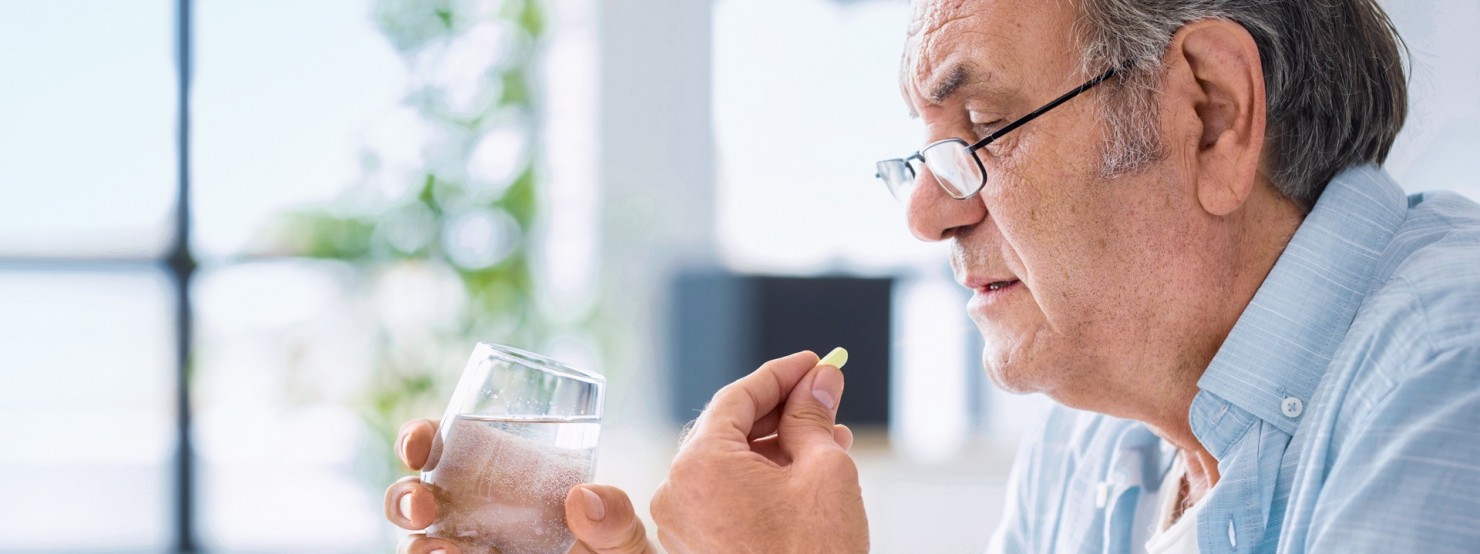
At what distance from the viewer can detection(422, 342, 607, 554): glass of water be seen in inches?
40.0

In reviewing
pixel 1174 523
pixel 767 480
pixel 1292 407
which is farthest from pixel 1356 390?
pixel 767 480

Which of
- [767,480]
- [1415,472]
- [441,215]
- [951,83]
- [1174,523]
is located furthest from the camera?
[441,215]

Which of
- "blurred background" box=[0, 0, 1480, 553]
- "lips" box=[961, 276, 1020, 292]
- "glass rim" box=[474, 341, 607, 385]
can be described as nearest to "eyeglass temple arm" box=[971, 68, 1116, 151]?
"lips" box=[961, 276, 1020, 292]

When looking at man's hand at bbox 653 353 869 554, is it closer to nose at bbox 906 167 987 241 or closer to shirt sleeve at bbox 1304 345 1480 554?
nose at bbox 906 167 987 241

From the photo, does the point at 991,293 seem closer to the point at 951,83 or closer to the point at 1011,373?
the point at 1011,373

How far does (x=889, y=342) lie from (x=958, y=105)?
9.76 ft

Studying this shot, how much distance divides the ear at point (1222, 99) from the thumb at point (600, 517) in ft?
2.39

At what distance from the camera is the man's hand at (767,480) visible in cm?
98

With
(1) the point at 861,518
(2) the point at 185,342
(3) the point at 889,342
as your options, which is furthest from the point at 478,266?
(1) the point at 861,518

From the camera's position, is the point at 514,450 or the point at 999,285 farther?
the point at 999,285

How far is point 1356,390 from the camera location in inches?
40.0

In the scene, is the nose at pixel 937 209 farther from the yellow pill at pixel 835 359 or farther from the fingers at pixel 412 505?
the fingers at pixel 412 505

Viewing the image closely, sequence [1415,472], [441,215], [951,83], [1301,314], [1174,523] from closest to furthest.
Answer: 1. [1415,472]
2. [1301,314]
3. [951,83]
4. [1174,523]
5. [441,215]

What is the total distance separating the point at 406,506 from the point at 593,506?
19 centimetres
